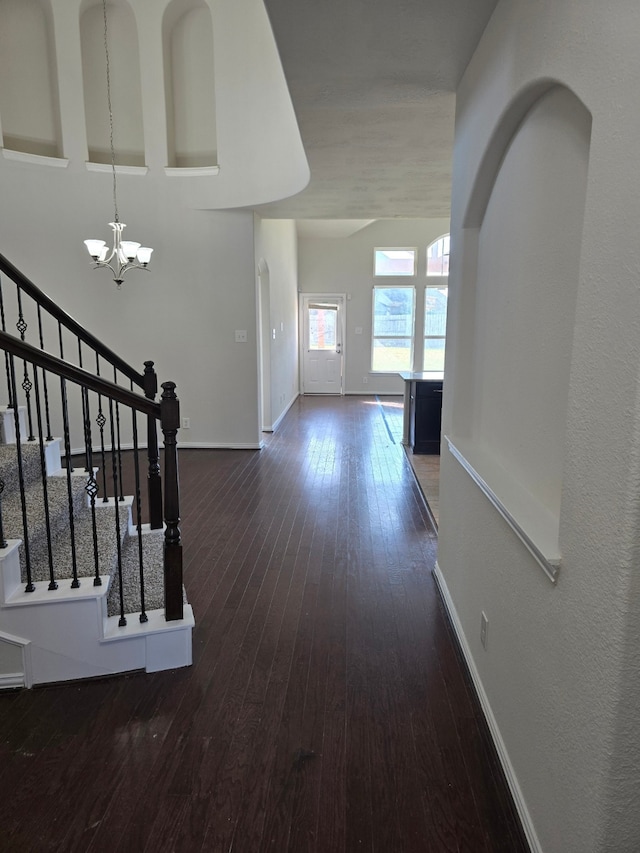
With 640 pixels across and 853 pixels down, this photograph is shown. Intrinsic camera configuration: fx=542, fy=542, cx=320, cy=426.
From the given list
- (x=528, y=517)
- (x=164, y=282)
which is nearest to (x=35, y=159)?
Answer: (x=164, y=282)

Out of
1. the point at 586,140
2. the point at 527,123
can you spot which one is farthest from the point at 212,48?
the point at 586,140

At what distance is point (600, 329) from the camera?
115 cm

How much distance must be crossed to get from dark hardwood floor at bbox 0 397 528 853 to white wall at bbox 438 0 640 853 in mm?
219

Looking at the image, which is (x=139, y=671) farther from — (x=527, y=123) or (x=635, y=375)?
(x=527, y=123)

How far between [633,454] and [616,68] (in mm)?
767

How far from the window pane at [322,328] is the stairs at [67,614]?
27.4ft

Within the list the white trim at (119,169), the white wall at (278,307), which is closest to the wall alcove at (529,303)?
the white wall at (278,307)

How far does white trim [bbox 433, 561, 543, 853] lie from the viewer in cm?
153

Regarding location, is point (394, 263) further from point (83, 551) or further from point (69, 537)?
point (83, 551)

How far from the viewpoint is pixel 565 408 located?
1545 millimetres

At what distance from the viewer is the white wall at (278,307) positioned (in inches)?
269

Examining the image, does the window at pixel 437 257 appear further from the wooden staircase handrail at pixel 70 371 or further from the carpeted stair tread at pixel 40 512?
the wooden staircase handrail at pixel 70 371

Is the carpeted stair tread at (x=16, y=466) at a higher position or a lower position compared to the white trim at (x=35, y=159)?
lower

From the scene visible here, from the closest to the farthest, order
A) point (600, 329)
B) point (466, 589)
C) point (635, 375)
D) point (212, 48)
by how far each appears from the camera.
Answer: point (635, 375), point (600, 329), point (466, 589), point (212, 48)
